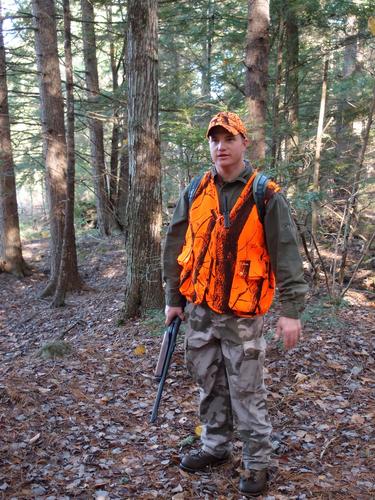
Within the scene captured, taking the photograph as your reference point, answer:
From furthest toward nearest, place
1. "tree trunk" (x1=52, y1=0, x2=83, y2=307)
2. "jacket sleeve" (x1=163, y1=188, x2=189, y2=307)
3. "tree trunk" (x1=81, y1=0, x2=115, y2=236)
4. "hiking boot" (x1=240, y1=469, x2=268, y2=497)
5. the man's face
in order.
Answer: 1. "tree trunk" (x1=81, y1=0, x2=115, y2=236)
2. "tree trunk" (x1=52, y1=0, x2=83, y2=307)
3. "jacket sleeve" (x1=163, y1=188, x2=189, y2=307)
4. "hiking boot" (x1=240, y1=469, x2=268, y2=497)
5. the man's face

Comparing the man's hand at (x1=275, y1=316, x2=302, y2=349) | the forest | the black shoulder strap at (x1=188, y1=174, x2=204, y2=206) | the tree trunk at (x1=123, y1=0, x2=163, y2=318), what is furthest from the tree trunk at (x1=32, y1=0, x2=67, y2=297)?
the man's hand at (x1=275, y1=316, x2=302, y2=349)

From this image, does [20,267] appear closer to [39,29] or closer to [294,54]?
[39,29]

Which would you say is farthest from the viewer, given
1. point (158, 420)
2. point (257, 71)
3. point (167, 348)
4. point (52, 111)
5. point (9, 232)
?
point (9, 232)

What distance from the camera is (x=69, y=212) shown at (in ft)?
32.5

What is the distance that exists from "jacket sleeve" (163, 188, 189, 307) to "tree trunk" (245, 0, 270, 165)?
4.60 meters

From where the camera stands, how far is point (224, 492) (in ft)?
11.0

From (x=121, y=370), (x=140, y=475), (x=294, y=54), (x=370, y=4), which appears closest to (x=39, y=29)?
(x=294, y=54)

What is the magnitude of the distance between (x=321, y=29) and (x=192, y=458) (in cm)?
1057

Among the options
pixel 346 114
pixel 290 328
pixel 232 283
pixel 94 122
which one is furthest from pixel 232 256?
pixel 94 122

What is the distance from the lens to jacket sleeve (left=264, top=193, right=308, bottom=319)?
114 inches

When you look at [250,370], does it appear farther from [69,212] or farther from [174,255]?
[69,212]

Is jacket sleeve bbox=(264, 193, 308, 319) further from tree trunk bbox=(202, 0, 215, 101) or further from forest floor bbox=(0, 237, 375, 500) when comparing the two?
tree trunk bbox=(202, 0, 215, 101)

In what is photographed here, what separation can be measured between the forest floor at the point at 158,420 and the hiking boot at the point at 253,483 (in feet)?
0.27

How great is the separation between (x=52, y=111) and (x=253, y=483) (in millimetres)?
9236
